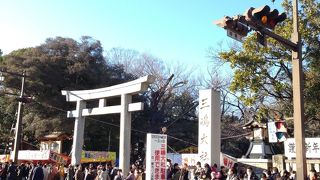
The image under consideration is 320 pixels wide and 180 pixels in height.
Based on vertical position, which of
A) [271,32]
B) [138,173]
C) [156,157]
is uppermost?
[271,32]

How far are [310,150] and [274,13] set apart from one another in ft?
33.6

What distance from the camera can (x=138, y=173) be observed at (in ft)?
54.8

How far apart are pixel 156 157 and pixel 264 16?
7823 mm

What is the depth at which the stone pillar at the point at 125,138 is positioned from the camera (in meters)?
19.8

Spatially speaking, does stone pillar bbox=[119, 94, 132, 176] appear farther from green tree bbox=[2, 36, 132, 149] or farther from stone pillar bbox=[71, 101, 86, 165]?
green tree bbox=[2, 36, 132, 149]

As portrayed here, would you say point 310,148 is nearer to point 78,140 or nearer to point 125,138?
point 125,138

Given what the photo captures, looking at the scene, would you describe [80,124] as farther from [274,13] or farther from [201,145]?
[274,13]

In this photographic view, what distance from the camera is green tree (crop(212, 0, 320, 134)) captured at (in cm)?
1972

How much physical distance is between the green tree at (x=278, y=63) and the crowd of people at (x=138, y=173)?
164 inches

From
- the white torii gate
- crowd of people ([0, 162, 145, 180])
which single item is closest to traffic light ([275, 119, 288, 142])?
the white torii gate

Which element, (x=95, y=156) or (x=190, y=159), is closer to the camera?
(x=190, y=159)

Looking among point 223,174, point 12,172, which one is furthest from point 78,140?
point 223,174

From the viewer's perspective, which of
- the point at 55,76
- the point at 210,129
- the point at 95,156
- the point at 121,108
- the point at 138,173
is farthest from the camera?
the point at 55,76

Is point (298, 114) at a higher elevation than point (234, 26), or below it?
below
